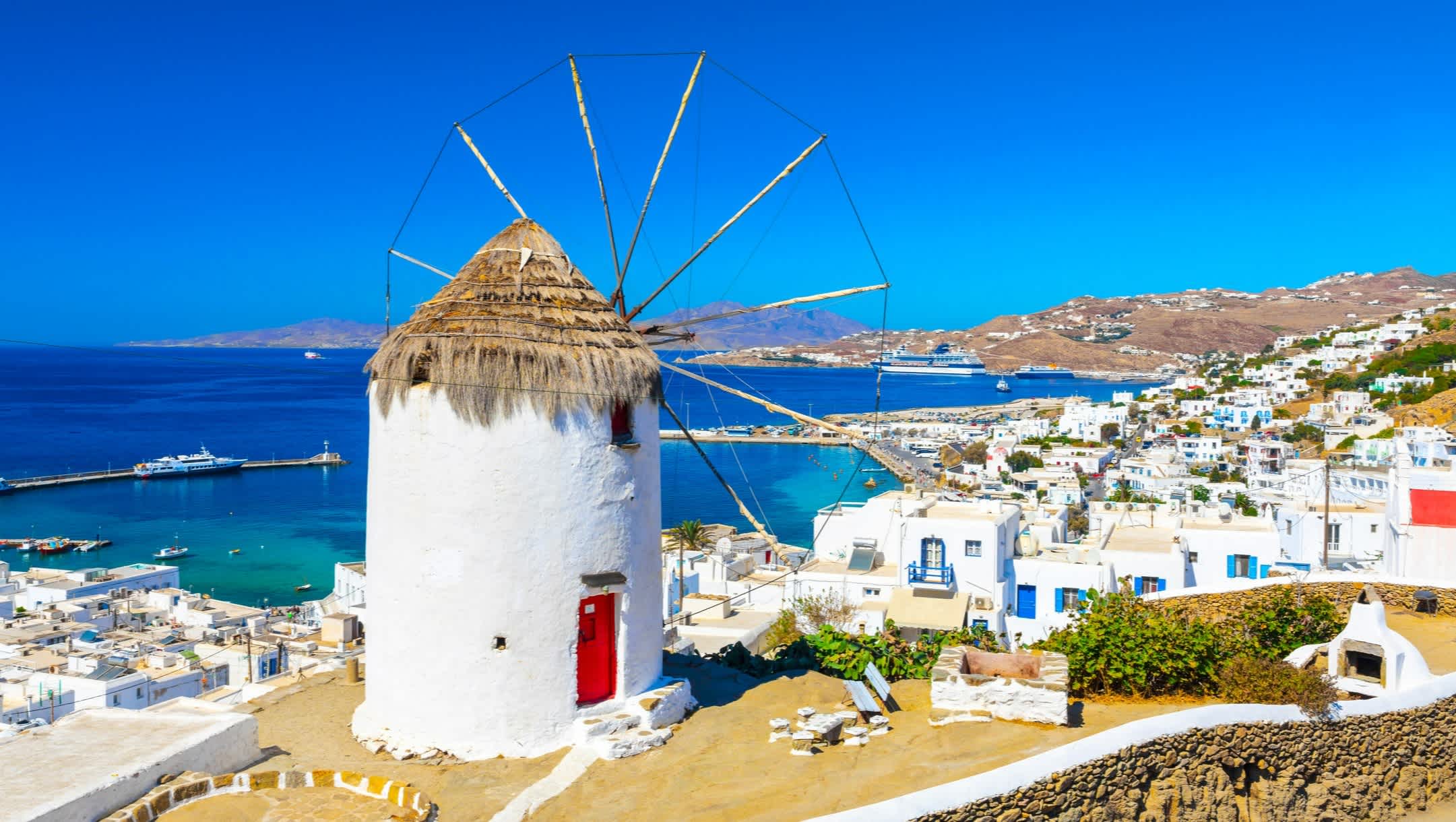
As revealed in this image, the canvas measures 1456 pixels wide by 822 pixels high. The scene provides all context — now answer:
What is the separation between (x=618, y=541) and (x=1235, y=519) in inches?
974

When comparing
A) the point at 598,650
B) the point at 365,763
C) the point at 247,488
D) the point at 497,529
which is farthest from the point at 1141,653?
the point at 247,488

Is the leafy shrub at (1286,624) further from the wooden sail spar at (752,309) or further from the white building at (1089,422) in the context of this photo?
the white building at (1089,422)

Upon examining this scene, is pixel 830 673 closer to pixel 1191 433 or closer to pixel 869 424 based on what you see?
pixel 1191 433

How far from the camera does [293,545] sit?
5650 cm

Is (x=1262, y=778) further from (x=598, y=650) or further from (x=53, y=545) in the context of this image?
(x=53, y=545)

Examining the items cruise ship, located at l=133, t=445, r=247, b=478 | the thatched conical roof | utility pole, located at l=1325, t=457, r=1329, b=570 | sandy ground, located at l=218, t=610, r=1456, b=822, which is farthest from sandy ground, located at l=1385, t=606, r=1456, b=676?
cruise ship, located at l=133, t=445, r=247, b=478

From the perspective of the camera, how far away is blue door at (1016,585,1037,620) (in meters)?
23.7

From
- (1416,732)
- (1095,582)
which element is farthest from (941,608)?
(1416,732)

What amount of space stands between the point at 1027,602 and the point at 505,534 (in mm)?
17405

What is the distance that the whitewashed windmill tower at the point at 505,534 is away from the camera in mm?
8945

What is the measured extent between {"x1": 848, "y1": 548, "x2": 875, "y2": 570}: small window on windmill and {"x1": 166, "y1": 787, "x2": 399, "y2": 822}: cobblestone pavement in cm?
1779

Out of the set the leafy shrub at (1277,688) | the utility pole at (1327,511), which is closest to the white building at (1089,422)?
the utility pole at (1327,511)

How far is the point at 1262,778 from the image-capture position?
9.31 meters

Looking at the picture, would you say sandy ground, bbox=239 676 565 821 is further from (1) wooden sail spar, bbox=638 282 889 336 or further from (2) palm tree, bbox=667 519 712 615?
(2) palm tree, bbox=667 519 712 615
